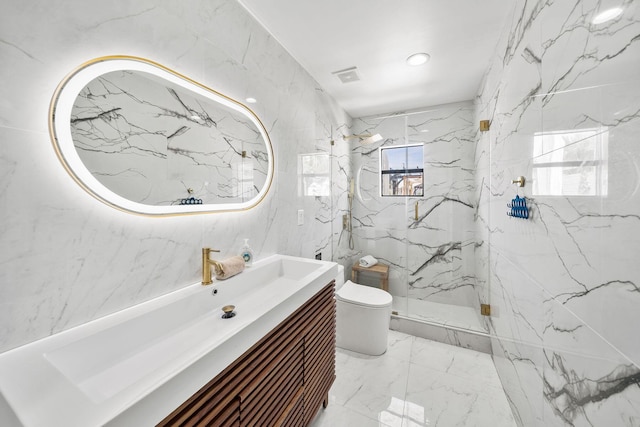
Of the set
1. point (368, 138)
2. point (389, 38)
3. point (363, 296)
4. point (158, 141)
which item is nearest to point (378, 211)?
point (368, 138)

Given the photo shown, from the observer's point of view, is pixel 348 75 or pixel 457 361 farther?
pixel 348 75

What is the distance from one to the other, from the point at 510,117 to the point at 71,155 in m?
2.19

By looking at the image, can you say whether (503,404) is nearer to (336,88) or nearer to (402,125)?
(402,125)

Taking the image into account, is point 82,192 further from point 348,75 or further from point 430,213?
point 430,213

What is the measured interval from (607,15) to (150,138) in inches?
62.5

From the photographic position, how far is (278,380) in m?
1.03

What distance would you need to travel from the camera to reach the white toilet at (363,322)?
213 centimetres

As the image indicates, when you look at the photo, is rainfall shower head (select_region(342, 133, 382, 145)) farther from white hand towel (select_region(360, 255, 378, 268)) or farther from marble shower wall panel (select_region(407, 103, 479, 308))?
white hand towel (select_region(360, 255, 378, 268))

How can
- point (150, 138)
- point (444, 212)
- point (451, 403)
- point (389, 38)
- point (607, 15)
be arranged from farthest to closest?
1. point (444, 212)
2. point (389, 38)
3. point (451, 403)
4. point (150, 138)
5. point (607, 15)

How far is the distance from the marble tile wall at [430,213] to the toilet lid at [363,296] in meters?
0.82

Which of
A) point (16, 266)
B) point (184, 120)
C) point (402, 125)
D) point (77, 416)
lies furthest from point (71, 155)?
point (402, 125)

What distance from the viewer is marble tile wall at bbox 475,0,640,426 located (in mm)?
630

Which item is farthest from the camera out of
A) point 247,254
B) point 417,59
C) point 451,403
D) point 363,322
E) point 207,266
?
point 363,322

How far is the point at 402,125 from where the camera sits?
2990 millimetres
